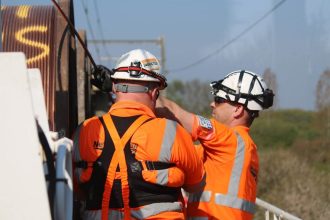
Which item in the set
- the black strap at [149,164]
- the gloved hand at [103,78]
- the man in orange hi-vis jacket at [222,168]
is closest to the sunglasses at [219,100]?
the man in orange hi-vis jacket at [222,168]

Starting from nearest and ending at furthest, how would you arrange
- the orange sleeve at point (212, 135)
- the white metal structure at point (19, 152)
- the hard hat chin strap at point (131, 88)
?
the white metal structure at point (19, 152)
the hard hat chin strap at point (131, 88)
the orange sleeve at point (212, 135)

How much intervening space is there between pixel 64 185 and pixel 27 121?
1.18ft

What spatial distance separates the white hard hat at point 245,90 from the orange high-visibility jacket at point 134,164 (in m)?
0.88

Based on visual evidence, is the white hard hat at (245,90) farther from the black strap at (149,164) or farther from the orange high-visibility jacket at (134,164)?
the black strap at (149,164)

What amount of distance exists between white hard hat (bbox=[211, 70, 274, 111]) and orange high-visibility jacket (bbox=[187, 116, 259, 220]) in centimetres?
37

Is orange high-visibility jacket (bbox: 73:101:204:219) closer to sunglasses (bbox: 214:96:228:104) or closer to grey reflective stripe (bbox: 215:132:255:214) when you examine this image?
grey reflective stripe (bbox: 215:132:255:214)

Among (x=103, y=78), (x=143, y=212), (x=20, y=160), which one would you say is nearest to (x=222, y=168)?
(x=143, y=212)

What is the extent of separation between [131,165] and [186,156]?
0.33 metres

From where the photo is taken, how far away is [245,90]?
438 cm

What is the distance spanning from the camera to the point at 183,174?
11.9 feet

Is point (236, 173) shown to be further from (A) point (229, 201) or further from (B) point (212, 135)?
(B) point (212, 135)

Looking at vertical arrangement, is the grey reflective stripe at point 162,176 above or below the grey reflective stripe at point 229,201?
above

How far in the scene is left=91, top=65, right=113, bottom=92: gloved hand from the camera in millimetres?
4590

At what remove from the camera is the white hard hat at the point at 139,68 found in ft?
12.5
